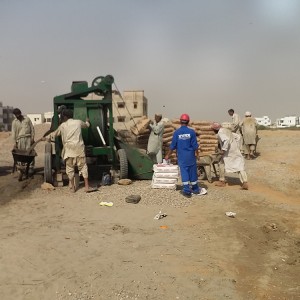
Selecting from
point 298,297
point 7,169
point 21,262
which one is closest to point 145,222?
point 21,262

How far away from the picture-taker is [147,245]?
4.85 metres

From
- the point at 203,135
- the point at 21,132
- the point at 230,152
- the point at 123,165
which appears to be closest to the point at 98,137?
the point at 123,165

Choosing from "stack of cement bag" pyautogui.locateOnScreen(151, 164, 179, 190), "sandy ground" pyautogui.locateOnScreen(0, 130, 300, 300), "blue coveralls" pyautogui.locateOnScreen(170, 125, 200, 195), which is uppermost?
"blue coveralls" pyautogui.locateOnScreen(170, 125, 200, 195)

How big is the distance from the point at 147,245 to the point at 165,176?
313 centimetres

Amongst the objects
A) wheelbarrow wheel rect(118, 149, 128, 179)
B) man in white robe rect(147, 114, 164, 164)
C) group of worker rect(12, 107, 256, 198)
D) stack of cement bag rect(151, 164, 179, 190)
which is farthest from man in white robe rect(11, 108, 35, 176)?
stack of cement bag rect(151, 164, 179, 190)

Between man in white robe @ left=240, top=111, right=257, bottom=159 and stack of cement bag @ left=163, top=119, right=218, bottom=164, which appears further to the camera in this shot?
man in white robe @ left=240, top=111, right=257, bottom=159

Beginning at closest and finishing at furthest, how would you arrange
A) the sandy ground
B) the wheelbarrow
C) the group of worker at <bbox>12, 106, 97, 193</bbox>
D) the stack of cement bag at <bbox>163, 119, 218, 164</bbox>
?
the sandy ground
the group of worker at <bbox>12, 106, 97, 193</bbox>
the wheelbarrow
the stack of cement bag at <bbox>163, 119, 218, 164</bbox>

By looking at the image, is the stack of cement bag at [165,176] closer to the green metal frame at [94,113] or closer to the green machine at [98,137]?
the green machine at [98,137]

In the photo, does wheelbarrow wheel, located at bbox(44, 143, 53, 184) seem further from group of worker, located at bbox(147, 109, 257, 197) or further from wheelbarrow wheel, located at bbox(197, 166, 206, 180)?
wheelbarrow wheel, located at bbox(197, 166, 206, 180)

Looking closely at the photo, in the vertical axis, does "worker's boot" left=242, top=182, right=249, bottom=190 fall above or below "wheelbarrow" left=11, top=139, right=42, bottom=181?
below

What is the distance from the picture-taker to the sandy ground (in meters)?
3.76

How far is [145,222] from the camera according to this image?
5883 mm

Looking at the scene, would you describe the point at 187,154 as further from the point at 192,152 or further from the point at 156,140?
the point at 156,140

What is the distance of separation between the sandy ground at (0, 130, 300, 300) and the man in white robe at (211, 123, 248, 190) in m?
0.49
